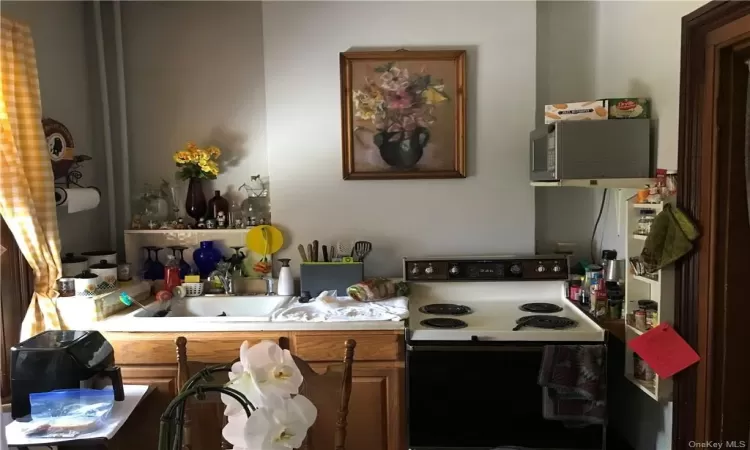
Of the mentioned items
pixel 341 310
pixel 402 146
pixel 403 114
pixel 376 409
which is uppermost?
pixel 403 114

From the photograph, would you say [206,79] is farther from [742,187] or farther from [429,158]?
[742,187]

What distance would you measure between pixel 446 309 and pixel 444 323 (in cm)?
25

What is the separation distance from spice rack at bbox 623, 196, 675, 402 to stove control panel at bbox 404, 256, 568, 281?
0.50 meters

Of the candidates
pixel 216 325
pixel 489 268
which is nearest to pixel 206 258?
pixel 216 325

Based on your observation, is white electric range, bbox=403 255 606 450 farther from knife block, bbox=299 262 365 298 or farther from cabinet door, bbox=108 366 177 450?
cabinet door, bbox=108 366 177 450

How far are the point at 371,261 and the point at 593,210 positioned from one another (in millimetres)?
1124

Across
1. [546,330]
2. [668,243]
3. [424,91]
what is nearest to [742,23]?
[668,243]

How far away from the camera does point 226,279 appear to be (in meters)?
2.93

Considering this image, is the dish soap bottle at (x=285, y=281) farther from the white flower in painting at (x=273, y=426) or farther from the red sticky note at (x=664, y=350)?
the white flower in painting at (x=273, y=426)

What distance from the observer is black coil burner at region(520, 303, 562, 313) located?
8.75 feet

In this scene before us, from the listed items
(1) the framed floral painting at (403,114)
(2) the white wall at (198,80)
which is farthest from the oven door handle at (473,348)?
(2) the white wall at (198,80)

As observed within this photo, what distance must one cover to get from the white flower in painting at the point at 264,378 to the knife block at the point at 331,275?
1.85 m

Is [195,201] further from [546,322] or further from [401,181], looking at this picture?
[546,322]

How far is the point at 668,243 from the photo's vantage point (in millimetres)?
2082
